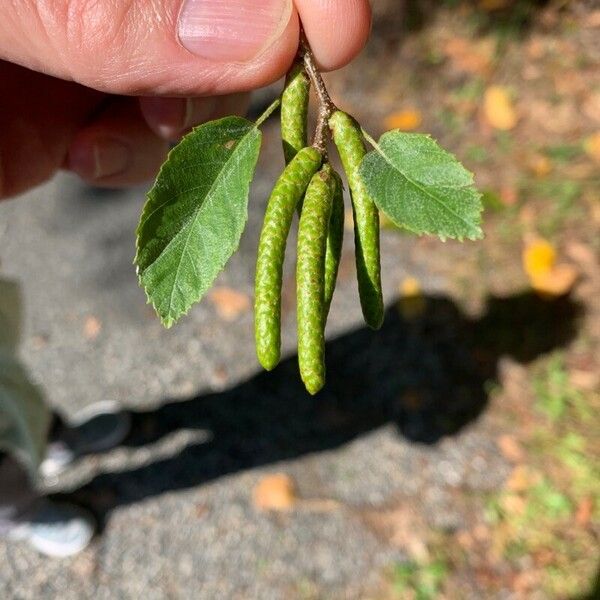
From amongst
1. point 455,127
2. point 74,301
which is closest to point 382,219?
point 455,127

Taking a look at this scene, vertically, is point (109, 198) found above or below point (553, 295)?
above

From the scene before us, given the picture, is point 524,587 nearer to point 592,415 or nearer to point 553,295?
point 592,415

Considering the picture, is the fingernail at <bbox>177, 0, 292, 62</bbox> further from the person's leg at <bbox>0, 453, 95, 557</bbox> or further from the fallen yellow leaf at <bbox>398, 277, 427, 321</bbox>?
the fallen yellow leaf at <bbox>398, 277, 427, 321</bbox>

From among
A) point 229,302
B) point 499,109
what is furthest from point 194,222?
point 499,109

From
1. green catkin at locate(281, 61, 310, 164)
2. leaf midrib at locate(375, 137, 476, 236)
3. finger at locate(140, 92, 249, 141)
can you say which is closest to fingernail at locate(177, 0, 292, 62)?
green catkin at locate(281, 61, 310, 164)

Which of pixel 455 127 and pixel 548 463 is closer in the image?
pixel 548 463

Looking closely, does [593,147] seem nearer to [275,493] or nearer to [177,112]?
[275,493]

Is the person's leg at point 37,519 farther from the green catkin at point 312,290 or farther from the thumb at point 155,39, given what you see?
the green catkin at point 312,290
